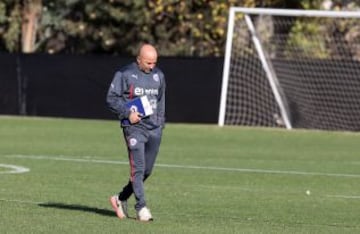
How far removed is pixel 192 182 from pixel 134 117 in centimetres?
520

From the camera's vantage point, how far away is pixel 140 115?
12.4m

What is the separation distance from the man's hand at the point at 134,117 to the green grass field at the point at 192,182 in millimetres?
1096

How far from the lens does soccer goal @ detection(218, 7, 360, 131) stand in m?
32.0

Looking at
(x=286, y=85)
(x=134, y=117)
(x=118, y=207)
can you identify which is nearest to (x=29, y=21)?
(x=286, y=85)

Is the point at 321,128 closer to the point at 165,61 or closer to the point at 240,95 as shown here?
the point at 240,95

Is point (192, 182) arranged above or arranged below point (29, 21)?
above

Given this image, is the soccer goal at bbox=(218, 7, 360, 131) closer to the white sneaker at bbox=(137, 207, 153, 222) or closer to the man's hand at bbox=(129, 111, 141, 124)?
the man's hand at bbox=(129, 111, 141, 124)

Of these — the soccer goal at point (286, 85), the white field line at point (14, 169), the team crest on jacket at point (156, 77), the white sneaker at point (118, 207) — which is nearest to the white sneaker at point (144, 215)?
the white sneaker at point (118, 207)

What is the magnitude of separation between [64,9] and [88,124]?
10.1 m

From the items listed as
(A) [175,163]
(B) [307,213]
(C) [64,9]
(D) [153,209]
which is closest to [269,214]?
(B) [307,213]

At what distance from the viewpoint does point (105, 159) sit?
21391 mm

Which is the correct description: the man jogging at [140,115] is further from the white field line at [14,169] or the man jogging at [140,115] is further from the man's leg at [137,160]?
the white field line at [14,169]

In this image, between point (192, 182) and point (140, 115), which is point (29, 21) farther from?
point (140, 115)

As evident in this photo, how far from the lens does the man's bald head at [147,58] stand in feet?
40.4
